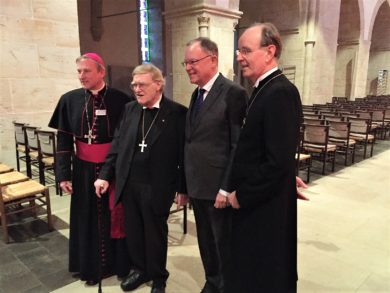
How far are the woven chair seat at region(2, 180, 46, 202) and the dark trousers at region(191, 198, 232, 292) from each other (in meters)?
2.06

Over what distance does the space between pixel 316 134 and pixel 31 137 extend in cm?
465

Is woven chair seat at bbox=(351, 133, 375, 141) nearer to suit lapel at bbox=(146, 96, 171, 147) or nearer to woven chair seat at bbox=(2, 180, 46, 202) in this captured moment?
suit lapel at bbox=(146, 96, 171, 147)

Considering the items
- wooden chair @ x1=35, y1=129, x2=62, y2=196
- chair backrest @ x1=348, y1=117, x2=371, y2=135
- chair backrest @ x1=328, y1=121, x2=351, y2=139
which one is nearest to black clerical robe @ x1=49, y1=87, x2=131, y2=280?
wooden chair @ x1=35, y1=129, x2=62, y2=196

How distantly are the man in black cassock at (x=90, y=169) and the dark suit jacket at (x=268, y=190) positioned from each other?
1160 mm

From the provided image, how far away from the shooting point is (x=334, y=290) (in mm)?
2566

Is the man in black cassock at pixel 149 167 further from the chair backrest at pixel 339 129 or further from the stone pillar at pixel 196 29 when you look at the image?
the stone pillar at pixel 196 29

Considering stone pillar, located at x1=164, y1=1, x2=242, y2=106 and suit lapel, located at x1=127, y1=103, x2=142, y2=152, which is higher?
stone pillar, located at x1=164, y1=1, x2=242, y2=106

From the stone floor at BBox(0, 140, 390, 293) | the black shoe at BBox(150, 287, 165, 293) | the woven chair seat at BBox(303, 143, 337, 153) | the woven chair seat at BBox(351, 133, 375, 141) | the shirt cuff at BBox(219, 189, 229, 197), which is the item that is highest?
the shirt cuff at BBox(219, 189, 229, 197)

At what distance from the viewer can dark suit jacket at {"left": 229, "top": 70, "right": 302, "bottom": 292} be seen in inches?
64.7

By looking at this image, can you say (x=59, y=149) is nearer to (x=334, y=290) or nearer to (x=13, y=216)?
(x=13, y=216)

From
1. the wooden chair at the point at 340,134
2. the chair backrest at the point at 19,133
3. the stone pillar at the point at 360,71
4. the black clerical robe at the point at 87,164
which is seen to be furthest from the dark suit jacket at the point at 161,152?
the stone pillar at the point at 360,71

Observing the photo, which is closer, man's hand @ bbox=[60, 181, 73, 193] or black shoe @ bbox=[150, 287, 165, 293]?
black shoe @ bbox=[150, 287, 165, 293]

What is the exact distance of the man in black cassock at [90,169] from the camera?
255 centimetres

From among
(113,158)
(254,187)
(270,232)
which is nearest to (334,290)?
(270,232)
